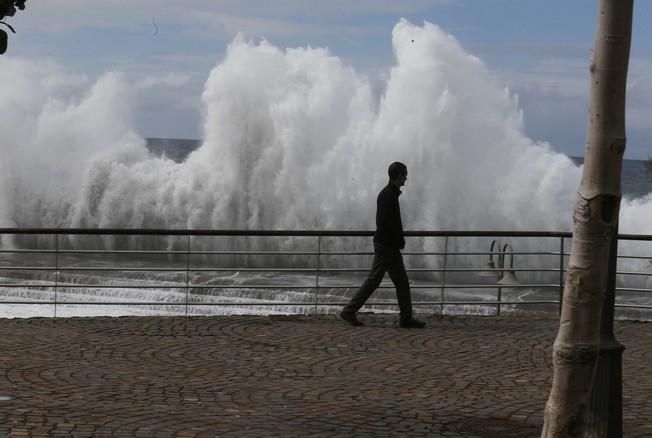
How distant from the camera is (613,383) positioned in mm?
6516

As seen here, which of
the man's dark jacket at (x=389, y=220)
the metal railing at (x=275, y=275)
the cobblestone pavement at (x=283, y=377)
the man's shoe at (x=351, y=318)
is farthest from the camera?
the metal railing at (x=275, y=275)

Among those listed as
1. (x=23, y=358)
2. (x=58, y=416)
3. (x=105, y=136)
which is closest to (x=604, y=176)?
(x=58, y=416)

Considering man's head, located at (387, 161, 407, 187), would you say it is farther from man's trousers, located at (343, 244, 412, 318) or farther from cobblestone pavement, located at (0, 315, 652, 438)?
cobblestone pavement, located at (0, 315, 652, 438)

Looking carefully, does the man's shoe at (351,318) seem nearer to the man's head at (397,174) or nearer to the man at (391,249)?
the man at (391,249)

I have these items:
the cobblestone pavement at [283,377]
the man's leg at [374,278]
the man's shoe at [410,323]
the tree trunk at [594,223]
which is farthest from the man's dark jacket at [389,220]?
the tree trunk at [594,223]

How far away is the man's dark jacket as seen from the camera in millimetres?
12328

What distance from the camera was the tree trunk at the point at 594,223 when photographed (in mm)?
5754

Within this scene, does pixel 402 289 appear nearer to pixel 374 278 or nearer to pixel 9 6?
pixel 374 278

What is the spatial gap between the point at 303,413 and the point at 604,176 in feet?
10.0

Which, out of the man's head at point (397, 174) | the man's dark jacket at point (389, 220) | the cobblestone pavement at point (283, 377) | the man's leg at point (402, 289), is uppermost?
the man's head at point (397, 174)

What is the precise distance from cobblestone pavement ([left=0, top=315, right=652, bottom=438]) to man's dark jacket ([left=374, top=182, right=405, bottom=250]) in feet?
3.06

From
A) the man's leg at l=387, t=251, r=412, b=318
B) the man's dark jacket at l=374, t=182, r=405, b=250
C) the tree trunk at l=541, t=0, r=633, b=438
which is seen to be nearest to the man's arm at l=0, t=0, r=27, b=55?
the tree trunk at l=541, t=0, r=633, b=438

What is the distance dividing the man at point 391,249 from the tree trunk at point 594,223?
20.8 ft

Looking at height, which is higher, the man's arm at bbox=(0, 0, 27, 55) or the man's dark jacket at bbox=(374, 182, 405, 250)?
the man's arm at bbox=(0, 0, 27, 55)
